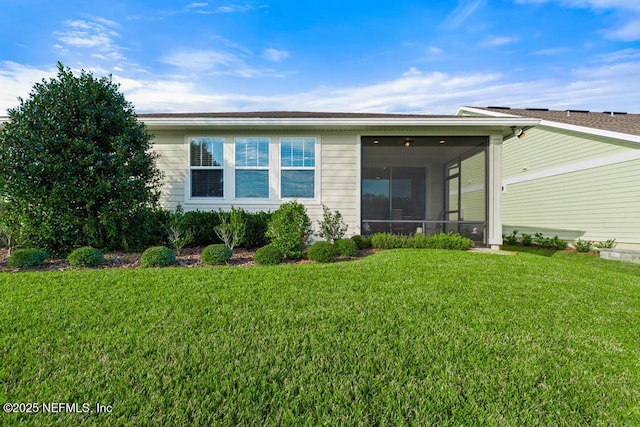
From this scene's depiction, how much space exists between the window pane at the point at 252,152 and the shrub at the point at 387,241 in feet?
11.4

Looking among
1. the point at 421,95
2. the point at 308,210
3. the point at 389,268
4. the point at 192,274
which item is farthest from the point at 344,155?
the point at 421,95

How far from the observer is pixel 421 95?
11.5m

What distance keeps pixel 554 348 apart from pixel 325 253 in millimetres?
3670

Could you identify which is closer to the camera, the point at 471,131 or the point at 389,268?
the point at 389,268

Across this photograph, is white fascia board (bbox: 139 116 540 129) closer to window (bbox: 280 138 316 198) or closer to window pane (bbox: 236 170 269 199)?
window (bbox: 280 138 316 198)

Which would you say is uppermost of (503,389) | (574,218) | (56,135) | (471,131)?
(471,131)

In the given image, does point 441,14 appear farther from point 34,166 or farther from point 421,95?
point 34,166

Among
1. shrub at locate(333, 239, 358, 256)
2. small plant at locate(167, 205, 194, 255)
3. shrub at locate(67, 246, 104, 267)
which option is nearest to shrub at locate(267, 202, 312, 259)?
shrub at locate(333, 239, 358, 256)

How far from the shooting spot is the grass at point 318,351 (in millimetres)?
1618

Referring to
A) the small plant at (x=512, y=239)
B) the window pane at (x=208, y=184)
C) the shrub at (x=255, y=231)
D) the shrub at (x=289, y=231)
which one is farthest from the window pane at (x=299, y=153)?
the small plant at (x=512, y=239)

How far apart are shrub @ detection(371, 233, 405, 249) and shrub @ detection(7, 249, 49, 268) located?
259 inches

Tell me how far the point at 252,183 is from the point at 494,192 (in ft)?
20.9

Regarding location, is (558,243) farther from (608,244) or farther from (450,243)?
(450,243)

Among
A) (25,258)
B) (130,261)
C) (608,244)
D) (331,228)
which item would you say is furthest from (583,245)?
(25,258)
